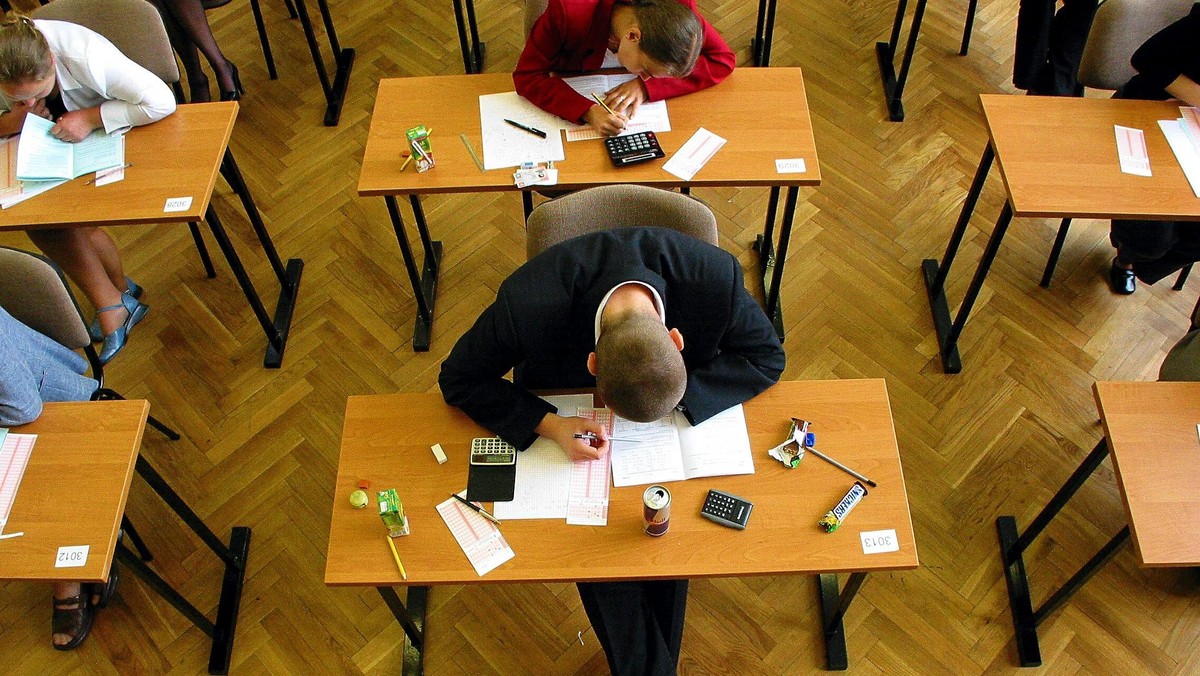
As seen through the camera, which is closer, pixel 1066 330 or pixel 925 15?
pixel 1066 330

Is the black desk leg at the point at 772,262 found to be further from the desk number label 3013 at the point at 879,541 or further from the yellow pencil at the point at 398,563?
the yellow pencil at the point at 398,563

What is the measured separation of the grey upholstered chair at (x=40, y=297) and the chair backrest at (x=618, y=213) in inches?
48.2

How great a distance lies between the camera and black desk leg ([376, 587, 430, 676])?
238 cm

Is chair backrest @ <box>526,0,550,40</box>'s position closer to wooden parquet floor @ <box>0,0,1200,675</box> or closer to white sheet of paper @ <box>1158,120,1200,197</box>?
wooden parquet floor @ <box>0,0,1200,675</box>

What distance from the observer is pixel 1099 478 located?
2.78 m

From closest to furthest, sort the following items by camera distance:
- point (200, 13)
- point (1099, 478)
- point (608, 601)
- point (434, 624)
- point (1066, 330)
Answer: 1. point (608, 601)
2. point (434, 624)
3. point (1099, 478)
4. point (1066, 330)
5. point (200, 13)

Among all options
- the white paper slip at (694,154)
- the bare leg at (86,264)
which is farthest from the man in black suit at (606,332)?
the bare leg at (86,264)

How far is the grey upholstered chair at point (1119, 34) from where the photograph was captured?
8.48 ft

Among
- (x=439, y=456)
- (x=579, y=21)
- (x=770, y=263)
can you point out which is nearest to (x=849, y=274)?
(x=770, y=263)

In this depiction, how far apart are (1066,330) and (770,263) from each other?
106 cm

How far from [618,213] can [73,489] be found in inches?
55.6

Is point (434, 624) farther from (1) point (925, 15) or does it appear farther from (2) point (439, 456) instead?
(1) point (925, 15)

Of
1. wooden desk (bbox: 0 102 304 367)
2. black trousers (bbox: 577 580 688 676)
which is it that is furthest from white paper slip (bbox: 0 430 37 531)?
black trousers (bbox: 577 580 688 676)

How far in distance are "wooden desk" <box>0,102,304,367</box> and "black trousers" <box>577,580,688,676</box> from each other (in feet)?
5.08
